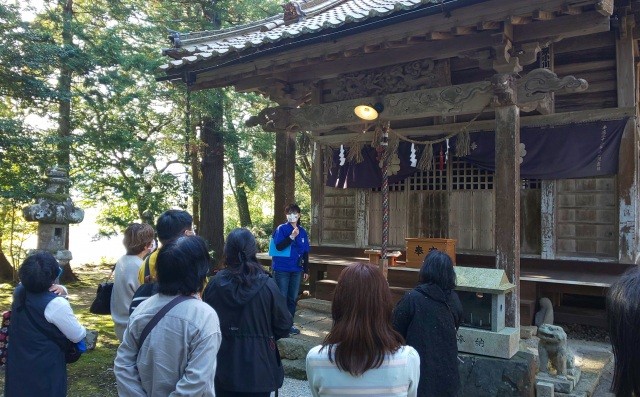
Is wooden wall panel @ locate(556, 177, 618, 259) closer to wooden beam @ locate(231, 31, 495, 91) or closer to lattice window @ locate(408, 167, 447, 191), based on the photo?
lattice window @ locate(408, 167, 447, 191)

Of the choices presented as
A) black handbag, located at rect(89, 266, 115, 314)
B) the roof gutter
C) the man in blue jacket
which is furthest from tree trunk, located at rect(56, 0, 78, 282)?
black handbag, located at rect(89, 266, 115, 314)

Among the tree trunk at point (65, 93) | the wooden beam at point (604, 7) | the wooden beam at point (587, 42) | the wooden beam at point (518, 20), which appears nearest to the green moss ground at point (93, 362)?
the tree trunk at point (65, 93)

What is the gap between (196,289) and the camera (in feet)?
7.92

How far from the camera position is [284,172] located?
27.7ft

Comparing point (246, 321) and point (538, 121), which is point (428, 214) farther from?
point (246, 321)

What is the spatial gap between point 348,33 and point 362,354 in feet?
16.7

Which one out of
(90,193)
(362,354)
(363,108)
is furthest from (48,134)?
(362,354)

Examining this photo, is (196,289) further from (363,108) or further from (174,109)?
(174,109)

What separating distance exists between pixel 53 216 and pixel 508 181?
631 cm

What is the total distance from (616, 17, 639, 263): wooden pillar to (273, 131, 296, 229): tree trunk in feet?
17.8

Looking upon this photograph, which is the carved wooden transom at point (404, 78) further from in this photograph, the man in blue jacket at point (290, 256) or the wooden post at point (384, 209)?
the man in blue jacket at point (290, 256)

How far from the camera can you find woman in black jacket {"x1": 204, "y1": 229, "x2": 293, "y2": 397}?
2.88 m

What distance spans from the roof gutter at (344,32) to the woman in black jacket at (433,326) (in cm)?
345

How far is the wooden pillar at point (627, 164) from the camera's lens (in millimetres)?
7371
